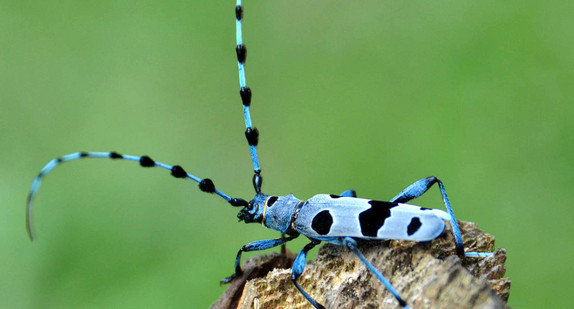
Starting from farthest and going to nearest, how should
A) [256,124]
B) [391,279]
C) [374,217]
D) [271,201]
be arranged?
[256,124]
[271,201]
[374,217]
[391,279]

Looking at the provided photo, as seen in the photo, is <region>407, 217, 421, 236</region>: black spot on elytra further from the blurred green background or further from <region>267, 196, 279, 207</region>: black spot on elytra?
the blurred green background

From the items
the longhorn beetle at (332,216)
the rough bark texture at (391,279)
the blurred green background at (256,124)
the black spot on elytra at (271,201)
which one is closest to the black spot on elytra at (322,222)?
the longhorn beetle at (332,216)

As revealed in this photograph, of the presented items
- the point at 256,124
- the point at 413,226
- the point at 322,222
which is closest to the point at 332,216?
the point at 322,222

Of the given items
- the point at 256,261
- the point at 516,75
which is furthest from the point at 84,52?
the point at 516,75

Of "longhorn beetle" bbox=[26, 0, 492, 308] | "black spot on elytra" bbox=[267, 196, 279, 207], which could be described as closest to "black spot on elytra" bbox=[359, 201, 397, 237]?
"longhorn beetle" bbox=[26, 0, 492, 308]

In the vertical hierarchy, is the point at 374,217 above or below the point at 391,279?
above

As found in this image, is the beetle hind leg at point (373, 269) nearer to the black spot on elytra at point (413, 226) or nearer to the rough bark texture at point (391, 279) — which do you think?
the rough bark texture at point (391, 279)

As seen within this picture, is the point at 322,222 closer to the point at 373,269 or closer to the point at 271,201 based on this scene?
the point at 271,201
